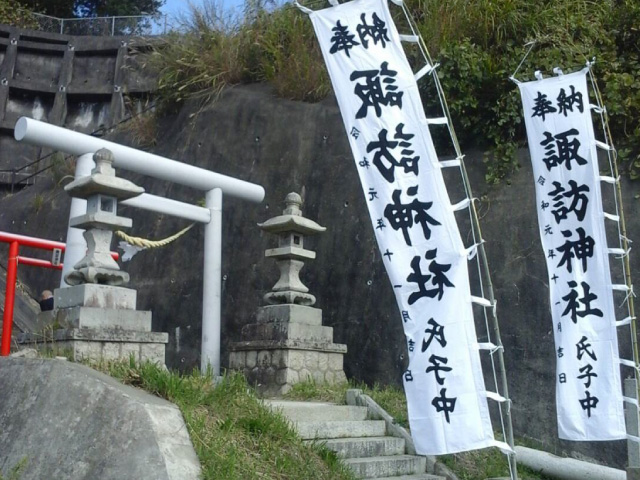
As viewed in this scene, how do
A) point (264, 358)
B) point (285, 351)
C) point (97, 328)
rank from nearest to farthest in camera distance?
point (97, 328) < point (285, 351) < point (264, 358)

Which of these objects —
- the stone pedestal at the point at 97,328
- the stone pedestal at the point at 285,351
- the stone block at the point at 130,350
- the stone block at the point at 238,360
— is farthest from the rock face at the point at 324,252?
the stone block at the point at 130,350

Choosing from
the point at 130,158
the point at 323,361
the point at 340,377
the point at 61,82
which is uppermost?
the point at 61,82

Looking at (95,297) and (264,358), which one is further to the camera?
(264,358)

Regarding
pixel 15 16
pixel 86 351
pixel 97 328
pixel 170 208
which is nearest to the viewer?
pixel 86 351

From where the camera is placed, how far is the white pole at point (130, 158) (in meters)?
8.05

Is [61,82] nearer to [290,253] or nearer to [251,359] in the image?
[290,253]

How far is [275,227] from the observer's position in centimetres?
981

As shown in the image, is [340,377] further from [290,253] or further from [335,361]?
[290,253]

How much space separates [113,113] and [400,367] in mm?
12824

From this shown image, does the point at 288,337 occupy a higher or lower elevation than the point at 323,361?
higher

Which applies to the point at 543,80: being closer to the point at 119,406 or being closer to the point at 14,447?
the point at 119,406

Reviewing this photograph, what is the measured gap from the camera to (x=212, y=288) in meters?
9.84

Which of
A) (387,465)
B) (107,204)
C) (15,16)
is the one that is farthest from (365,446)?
(15,16)

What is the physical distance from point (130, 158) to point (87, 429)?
3.95 m
